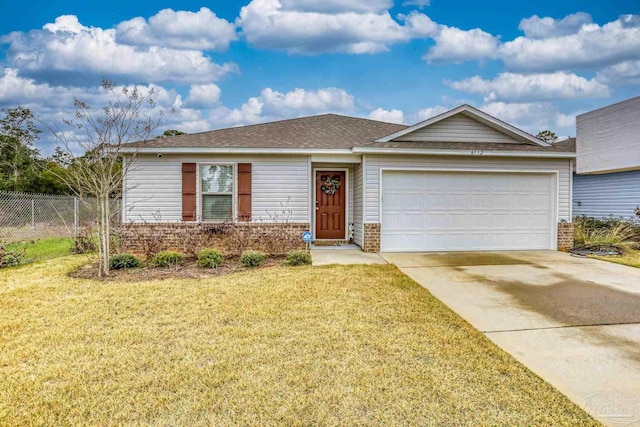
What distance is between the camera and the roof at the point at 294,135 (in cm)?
982

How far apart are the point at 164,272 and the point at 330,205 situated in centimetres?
542

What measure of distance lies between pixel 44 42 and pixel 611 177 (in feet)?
67.8

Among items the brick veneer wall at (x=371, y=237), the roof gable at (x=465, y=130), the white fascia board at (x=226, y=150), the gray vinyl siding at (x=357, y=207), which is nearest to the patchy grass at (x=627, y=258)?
the roof gable at (x=465, y=130)

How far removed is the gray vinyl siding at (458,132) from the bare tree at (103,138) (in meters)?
6.38

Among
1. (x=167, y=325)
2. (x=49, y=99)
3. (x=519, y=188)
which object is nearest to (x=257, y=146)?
(x=167, y=325)

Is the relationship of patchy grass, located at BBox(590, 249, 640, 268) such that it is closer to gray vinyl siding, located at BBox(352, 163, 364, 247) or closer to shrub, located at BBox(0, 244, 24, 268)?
gray vinyl siding, located at BBox(352, 163, 364, 247)

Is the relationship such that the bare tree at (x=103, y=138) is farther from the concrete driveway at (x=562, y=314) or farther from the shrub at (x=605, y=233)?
the shrub at (x=605, y=233)

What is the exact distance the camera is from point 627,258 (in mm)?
9000

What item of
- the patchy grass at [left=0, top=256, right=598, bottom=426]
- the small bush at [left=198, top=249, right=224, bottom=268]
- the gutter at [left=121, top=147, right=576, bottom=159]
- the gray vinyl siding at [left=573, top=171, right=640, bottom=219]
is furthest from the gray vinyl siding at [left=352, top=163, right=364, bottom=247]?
the gray vinyl siding at [left=573, top=171, right=640, bottom=219]

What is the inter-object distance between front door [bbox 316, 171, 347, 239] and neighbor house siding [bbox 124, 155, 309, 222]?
126cm

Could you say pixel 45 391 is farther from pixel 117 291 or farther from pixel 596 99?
pixel 596 99

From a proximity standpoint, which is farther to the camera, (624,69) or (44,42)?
(624,69)

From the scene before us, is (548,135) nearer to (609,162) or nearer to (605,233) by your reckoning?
(609,162)

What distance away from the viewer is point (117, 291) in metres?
5.88
